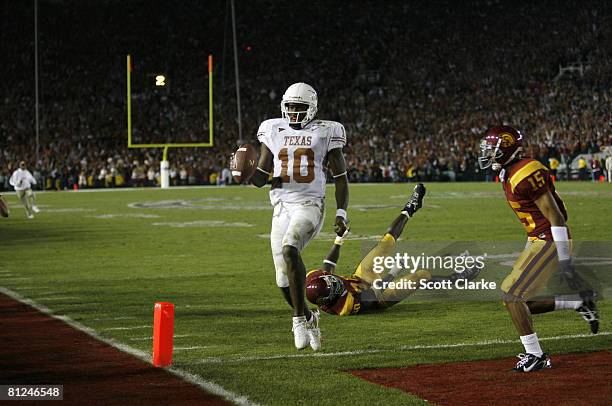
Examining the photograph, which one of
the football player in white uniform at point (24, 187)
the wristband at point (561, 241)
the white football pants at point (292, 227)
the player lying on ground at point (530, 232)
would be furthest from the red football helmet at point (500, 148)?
the football player in white uniform at point (24, 187)

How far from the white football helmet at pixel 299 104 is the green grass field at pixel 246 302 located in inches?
59.9

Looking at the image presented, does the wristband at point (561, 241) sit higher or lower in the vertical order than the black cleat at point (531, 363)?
higher

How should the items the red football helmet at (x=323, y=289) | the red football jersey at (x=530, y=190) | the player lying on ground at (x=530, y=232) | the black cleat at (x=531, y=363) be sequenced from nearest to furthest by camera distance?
1. the black cleat at (x=531, y=363)
2. the player lying on ground at (x=530, y=232)
3. the red football jersey at (x=530, y=190)
4. the red football helmet at (x=323, y=289)

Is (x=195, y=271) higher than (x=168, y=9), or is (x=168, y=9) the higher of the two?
(x=168, y=9)

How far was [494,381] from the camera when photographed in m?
5.46

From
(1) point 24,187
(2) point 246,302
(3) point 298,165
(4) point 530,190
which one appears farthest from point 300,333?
(1) point 24,187

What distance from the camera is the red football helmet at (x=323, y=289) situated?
296 inches

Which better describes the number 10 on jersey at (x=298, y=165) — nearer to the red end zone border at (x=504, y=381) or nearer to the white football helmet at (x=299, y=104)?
the white football helmet at (x=299, y=104)

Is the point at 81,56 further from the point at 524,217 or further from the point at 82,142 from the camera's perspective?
the point at 524,217

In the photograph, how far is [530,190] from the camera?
19.4 ft

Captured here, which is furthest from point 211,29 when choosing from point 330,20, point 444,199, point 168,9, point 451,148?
point 444,199

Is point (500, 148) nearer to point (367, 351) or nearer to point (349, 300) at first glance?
point (367, 351)

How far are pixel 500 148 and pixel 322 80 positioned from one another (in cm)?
4329

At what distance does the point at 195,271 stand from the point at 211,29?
130 feet
